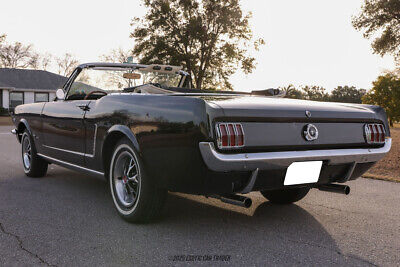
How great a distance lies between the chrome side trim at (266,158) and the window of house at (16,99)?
40.6 metres

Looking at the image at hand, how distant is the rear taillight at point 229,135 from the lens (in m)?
2.92

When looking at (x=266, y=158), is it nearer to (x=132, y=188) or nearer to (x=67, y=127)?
(x=132, y=188)

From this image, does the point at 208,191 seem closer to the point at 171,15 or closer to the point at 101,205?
the point at 101,205

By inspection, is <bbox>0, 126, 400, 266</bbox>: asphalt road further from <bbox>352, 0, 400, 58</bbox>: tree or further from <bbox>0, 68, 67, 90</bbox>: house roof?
<bbox>0, 68, 67, 90</bbox>: house roof

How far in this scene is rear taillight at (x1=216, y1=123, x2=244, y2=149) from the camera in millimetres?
2922

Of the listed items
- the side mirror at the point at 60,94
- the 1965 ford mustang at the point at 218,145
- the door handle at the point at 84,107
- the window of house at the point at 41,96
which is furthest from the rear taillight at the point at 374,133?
the window of house at the point at 41,96

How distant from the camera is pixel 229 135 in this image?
294cm

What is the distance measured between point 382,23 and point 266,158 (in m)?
16.9

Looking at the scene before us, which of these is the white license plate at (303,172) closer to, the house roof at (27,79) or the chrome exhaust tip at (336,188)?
the chrome exhaust tip at (336,188)

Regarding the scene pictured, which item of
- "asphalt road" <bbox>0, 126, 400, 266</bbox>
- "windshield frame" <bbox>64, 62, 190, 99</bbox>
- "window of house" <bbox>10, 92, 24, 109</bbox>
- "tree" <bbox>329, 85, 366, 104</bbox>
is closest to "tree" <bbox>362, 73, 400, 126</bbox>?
"window of house" <bbox>10, 92, 24, 109</bbox>

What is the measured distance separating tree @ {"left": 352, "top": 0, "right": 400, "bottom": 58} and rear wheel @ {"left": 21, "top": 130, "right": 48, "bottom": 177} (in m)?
15.3

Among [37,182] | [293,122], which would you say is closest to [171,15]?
[37,182]

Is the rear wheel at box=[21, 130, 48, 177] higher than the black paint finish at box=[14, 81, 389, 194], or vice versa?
the black paint finish at box=[14, 81, 389, 194]

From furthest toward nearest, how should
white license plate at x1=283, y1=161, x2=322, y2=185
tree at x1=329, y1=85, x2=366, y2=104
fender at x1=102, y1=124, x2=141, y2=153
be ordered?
1. tree at x1=329, y1=85, x2=366, y2=104
2. fender at x1=102, y1=124, x2=141, y2=153
3. white license plate at x1=283, y1=161, x2=322, y2=185
